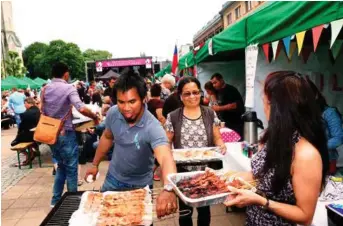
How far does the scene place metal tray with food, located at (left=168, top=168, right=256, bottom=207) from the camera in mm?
1917

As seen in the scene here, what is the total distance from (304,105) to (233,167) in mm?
A: 2219

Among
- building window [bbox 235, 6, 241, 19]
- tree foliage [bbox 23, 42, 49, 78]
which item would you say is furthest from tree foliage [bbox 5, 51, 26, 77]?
building window [bbox 235, 6, 241, 19]

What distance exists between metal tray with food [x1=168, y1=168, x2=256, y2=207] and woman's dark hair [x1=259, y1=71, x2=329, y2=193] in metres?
0.30

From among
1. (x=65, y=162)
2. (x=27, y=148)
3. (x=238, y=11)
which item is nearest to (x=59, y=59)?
(x=238, y=11)

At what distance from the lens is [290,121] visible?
171 cm

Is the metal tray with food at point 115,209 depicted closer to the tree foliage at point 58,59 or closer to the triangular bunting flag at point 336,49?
the triangular bunting flag at point 336,49

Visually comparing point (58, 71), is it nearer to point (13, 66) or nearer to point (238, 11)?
point (238, 11)

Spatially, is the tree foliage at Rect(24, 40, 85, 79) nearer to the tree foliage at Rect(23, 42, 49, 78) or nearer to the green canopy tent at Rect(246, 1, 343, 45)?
the tree foliage at Rect(23, 42, 49, 78)

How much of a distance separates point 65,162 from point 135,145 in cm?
255

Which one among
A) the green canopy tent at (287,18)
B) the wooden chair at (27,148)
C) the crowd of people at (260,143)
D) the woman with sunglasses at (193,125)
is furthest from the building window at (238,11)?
the woman with sunglasses at (193,125)

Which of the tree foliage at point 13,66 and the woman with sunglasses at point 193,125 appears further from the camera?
the tree foliage at point 13,66

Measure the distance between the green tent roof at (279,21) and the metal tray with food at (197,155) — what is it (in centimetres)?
133

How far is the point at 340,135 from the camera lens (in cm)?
376

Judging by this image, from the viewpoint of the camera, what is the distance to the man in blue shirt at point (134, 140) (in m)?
2.32
